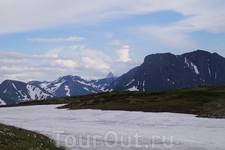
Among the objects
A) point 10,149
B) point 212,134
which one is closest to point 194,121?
point 212,134

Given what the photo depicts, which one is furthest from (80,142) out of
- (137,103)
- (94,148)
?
(137,103)

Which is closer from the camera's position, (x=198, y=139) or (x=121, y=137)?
(x=198, y=139)

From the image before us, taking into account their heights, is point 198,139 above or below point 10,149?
below

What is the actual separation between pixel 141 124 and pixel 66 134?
1556 centimetres

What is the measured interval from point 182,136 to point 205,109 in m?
29.8

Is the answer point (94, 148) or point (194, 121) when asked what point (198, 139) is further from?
point (194, 121)

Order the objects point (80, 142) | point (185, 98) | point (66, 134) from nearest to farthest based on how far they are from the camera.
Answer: point (80, 142) < point (66, 134) < point (185, 98)

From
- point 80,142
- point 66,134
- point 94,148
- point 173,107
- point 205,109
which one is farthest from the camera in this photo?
point 173,107

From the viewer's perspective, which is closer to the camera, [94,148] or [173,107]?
[94,148]

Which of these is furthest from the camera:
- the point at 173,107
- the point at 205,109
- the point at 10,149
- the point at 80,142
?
the point at 173,107

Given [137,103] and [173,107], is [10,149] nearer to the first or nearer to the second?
[173,107]

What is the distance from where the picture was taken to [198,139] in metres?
34.5

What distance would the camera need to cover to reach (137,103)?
3401 inches

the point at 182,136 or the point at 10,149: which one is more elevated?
the point at 10,149
